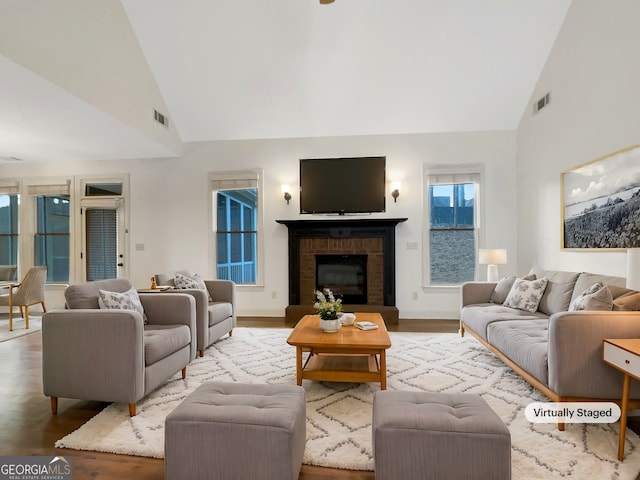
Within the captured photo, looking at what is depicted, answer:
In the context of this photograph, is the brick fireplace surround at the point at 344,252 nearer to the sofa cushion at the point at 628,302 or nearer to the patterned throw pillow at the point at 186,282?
the patterned throw pillow at the point at 186,282

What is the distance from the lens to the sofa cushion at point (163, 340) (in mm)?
2574

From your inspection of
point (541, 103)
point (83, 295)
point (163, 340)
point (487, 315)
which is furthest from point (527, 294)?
point (83, 295)

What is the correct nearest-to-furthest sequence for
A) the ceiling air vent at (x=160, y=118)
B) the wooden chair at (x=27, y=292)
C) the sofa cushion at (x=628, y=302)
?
the sofa cushion at (x=628, y=302) → the ceiling air vent at (x=160, y=118) → the wooden chair at (x=27, y=292)

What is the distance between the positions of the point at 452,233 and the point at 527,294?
6.61 ft

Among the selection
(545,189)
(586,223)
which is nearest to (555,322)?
(586,223)

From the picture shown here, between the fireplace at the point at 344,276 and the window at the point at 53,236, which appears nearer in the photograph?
the fireplace at the point at 344,276

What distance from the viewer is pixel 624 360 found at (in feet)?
6.19

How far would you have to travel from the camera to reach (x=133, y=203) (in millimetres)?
6000

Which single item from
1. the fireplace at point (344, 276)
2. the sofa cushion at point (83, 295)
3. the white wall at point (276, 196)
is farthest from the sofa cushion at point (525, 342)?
the sofa cushion at point (83, 295)

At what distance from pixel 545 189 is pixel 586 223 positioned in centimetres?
96

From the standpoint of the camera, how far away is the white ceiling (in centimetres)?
402

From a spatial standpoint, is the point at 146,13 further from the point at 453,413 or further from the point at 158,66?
the point at 453,413

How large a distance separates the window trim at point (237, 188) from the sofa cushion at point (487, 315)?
324 cm

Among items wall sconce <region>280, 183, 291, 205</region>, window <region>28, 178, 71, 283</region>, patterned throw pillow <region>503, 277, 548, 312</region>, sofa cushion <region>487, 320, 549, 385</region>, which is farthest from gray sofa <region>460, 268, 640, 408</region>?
window <region>28, 178, 71, 283</region>
